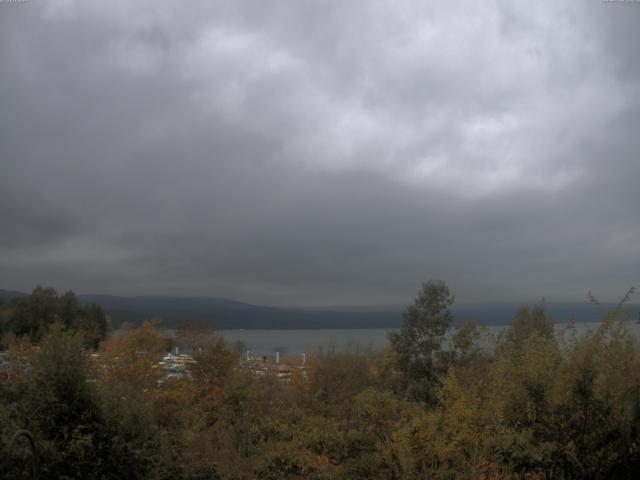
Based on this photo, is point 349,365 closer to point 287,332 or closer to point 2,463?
point 2,463

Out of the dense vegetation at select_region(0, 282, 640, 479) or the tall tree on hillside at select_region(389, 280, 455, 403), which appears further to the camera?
the tall tree on hillside at select_region(389, 280, 455, 403)

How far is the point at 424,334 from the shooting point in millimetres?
33531

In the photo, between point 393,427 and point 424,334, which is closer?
point 393,427

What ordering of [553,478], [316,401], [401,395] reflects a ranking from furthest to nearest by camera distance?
[401,395]
[316,401]
[553,478]

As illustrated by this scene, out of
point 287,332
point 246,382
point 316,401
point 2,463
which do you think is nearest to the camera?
point 2,463

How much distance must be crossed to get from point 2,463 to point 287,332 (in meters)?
152

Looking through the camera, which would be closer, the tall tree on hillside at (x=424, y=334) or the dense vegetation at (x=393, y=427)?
the dense vegetation at (x=393, y=427)

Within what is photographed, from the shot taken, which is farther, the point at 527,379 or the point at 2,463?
the point at 527,379

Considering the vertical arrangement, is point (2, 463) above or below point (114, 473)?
above

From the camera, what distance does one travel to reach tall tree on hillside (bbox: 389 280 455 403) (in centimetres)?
3241

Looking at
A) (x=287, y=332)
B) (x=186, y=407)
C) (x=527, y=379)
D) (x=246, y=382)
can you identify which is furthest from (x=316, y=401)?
(x=287, y=332)

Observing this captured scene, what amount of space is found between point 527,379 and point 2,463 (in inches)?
328

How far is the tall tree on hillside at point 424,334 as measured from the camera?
106ft

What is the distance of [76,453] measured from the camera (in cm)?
1102
